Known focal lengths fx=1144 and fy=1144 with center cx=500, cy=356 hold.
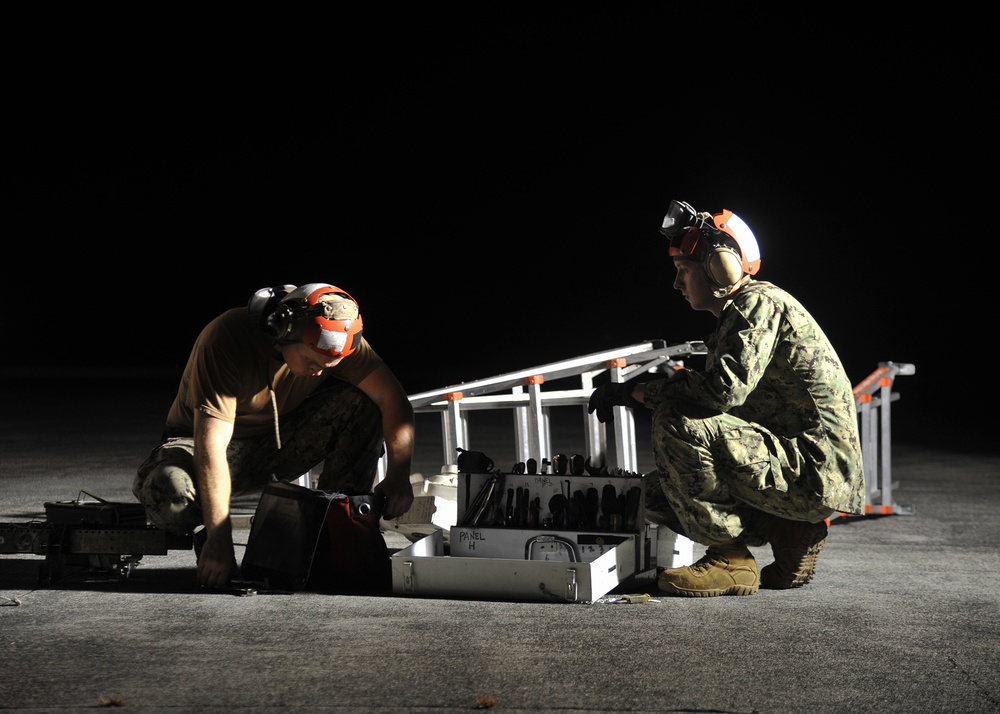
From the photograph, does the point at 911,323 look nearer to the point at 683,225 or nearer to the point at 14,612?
the point at 683,225

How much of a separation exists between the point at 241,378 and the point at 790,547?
1.95 metres

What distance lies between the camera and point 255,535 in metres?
3.85

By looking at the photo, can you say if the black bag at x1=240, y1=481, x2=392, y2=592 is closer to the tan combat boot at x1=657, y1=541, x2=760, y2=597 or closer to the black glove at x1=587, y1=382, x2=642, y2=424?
the black glove at x1=587, y1=382, x2=642, y2=424

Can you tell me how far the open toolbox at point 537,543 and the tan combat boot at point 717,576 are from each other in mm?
163

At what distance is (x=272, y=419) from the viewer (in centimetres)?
426

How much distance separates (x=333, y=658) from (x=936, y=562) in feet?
8.71

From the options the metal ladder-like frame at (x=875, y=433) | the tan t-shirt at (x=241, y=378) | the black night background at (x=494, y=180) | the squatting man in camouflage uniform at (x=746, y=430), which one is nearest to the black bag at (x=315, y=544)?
the tan t-shirt at (x=241, y=378)

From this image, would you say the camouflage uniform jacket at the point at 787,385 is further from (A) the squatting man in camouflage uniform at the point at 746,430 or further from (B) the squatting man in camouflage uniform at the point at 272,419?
(B) the squatting man in camouflage uniform at the point at 272,419

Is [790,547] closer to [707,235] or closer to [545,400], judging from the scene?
[707,235]

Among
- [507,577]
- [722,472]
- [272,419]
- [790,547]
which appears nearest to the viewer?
[507,577]

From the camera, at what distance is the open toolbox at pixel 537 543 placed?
11.9ft

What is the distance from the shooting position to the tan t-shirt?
3.75 m

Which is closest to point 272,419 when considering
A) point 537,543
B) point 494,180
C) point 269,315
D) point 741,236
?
point 269,315

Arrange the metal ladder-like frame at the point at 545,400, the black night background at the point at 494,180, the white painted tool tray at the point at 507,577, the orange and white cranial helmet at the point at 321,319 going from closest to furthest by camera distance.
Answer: the white painted tool tray at the point at 507,577, the orange and white cranial helmet at the point at 321,319, the metal ladder-like frame at the point at 545,400, the black night background at the point at 494,180
